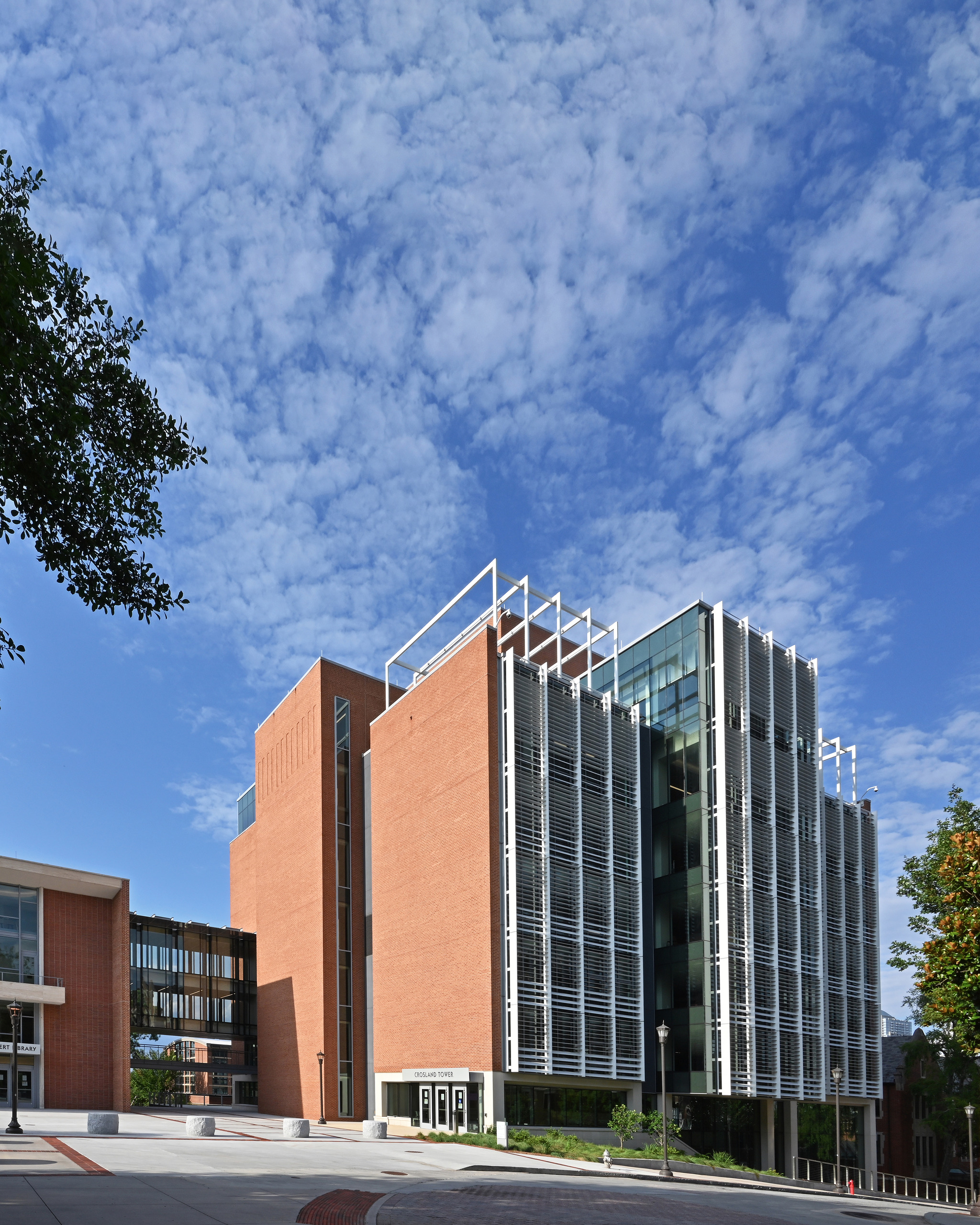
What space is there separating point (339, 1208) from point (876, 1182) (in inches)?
1749

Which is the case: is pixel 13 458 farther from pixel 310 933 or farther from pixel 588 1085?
pixel 310 933

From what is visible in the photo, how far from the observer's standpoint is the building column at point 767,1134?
47.5 meters

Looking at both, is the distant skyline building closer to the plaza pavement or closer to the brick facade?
the brick facade

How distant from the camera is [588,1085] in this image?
144ft

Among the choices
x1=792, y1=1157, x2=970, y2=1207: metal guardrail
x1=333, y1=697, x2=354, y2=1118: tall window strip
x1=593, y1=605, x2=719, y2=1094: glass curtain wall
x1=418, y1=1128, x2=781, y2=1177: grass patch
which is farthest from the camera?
x1=333, y1=697, x2=354, y2=1118: tall window strip

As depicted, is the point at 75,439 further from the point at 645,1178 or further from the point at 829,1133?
the point at 829,1133

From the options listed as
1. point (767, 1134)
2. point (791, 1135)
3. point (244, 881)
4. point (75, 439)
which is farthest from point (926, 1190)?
point (75, 439)

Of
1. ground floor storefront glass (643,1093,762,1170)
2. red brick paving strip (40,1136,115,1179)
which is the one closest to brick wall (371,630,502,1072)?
ground floor storefront glass (643,1093,762,1170)

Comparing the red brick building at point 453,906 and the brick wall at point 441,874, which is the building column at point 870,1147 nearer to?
the red brick building at point 453,906

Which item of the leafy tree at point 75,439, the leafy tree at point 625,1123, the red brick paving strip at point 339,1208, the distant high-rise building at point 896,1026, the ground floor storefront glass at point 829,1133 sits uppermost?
the leafy tree at point 75,439

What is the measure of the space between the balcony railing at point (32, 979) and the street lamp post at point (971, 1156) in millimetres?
40473

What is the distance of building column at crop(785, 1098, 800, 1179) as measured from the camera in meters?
48.1

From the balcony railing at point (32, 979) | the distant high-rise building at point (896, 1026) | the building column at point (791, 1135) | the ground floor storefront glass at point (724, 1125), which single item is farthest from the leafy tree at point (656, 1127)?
the distant high-rise building at point (896, 1026)

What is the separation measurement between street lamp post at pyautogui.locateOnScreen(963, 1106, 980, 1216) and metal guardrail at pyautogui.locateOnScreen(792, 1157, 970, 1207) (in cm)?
157
